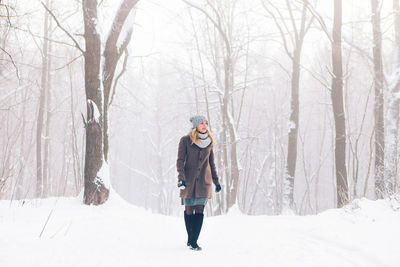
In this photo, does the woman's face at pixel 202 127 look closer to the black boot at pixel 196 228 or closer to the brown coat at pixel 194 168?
the brown coat at pixel 194 168

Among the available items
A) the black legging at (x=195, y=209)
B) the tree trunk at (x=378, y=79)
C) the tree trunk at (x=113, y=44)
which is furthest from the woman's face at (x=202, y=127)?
the tree trunk at (x=378, y=79)

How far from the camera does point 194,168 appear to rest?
475 centimetres

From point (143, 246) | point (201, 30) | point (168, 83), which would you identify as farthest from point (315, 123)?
point (143, 246)

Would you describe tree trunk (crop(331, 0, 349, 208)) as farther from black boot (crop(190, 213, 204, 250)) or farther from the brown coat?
black boot (crop(190, 213, 204, 250))

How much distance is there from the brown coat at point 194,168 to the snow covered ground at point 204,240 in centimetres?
78

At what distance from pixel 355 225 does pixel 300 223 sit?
122 cm

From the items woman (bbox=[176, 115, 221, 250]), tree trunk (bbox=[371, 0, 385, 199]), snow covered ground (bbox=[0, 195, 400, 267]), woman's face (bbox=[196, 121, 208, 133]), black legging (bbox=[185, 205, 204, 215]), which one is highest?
tree trunk (bbox=[371, 0, 385, 199])

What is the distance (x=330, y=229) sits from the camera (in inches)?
204

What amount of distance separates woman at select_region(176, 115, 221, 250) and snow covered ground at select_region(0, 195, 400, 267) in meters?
0.42

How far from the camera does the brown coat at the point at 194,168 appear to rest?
4676 millimetres

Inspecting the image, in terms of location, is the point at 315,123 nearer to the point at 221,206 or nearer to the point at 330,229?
the point at 221,206

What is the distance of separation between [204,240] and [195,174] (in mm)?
1371

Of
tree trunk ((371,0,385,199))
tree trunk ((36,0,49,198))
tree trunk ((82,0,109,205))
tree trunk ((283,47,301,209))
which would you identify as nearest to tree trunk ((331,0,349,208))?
tree trunk ((371,0,385,199))

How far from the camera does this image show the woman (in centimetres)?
468
